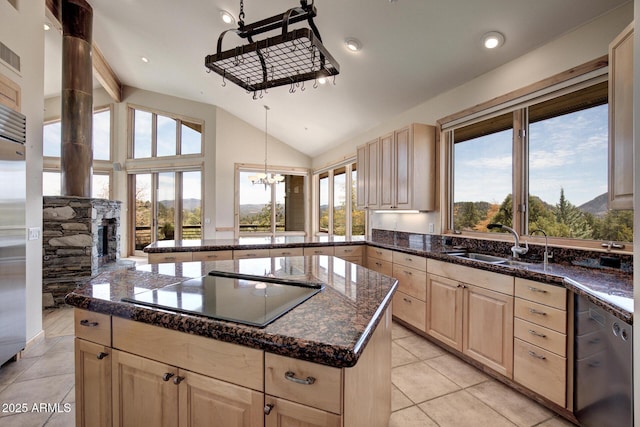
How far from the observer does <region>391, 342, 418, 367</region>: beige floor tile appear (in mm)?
2469

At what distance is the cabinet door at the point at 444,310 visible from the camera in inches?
96.8

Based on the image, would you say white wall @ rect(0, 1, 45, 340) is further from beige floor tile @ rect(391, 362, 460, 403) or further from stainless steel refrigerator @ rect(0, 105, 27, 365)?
beige floor tile @ rect(391, 362, 460, 403)

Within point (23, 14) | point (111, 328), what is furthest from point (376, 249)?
point (23, 14)

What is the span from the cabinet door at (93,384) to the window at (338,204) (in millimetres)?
4108

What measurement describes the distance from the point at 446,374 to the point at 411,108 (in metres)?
3.13

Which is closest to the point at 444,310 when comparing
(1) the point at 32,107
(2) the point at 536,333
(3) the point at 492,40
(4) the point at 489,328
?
(4) the point at 489,328

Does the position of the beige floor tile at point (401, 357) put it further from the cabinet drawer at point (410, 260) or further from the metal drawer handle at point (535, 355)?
the metal drawer handle at point (535, 355)

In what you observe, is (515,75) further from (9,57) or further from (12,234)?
(12,234)

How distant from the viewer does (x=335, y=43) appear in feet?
9.96

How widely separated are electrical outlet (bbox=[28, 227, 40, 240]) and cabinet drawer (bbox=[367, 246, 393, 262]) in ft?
11.5

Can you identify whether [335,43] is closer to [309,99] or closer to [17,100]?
[309,99]

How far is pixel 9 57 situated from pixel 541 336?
4.50 m

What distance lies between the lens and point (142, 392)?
114 centimetres

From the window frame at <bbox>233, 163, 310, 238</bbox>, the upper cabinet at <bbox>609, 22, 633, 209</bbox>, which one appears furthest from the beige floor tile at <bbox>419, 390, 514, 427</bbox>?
the window frame at <bbox>233, 163, 310, 238</bbox>
